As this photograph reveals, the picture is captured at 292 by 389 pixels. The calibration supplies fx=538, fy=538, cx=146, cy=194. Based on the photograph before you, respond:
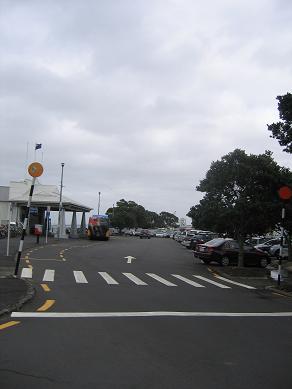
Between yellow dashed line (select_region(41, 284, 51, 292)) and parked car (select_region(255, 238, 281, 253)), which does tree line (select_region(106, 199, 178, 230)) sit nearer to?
parked car (select_region(255, 238, 281, 253))

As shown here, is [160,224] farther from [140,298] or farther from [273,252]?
[140,298]

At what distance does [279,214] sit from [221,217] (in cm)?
290

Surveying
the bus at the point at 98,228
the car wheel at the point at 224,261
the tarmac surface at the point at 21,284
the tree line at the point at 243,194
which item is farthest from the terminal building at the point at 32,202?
the tarmac surface at the point at 21,284

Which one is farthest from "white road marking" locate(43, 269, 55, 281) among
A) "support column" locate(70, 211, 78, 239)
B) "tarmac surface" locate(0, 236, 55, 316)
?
"support column" locate(70, 211, 78, 239)

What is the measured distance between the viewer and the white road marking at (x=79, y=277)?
1758 centimetres

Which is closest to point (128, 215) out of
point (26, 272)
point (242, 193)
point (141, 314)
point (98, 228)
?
point (98, 228)

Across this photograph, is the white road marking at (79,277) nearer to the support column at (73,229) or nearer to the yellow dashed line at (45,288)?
the yellow dashed line at (45,288)

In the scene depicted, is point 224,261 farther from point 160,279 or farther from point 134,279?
point 134,279

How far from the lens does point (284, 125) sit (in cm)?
1998

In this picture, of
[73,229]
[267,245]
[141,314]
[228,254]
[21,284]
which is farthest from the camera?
[73,229]

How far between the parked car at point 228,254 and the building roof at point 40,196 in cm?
3004

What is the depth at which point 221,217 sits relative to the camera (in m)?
27.0

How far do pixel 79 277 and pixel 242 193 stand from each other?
1166 centimetres
